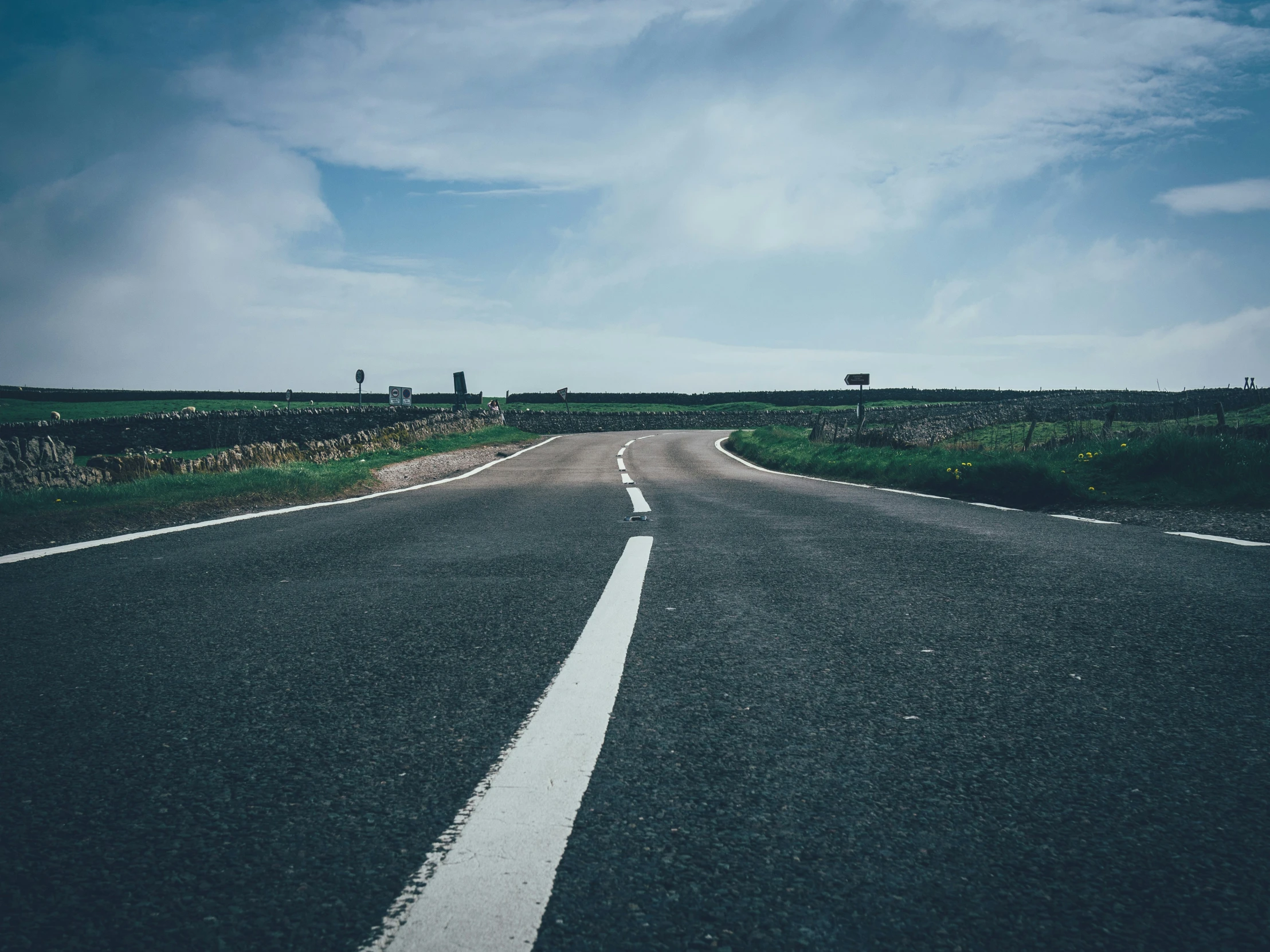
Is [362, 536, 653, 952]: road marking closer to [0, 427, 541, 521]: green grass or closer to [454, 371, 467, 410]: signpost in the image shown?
[0, 427, 541, 521]: green grass

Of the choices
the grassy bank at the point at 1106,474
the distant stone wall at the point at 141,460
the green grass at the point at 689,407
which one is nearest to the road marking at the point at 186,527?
the distant stone wall at the point at 141,460

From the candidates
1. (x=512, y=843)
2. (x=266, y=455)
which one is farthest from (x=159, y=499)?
(x=512, y=843)

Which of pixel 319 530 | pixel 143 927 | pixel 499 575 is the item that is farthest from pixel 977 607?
pixel 319 530

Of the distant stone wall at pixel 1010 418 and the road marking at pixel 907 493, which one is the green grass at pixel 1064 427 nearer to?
the distant stone wall at pixel 1010 418

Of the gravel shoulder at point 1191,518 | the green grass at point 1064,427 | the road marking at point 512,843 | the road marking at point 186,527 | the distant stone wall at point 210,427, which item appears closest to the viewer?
the road marking at point 512,843

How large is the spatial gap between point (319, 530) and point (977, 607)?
18.4ft

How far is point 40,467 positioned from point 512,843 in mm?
20951

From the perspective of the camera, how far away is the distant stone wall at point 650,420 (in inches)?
2041

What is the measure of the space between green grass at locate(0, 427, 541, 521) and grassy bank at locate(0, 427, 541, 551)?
11mm

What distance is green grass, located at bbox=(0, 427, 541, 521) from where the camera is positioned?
→ 880cm

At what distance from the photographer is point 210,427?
3731 centimetres

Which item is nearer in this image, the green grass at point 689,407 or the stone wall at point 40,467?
the stone wall at point 40,467

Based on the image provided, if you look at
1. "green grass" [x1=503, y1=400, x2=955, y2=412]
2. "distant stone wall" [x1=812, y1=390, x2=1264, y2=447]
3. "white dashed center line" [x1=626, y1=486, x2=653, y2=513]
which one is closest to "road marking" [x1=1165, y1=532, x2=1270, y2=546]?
"white dashed center line" [x1=626, y1=486, x2=653, y2=513]

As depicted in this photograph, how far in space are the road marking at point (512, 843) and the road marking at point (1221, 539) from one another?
6.11m
